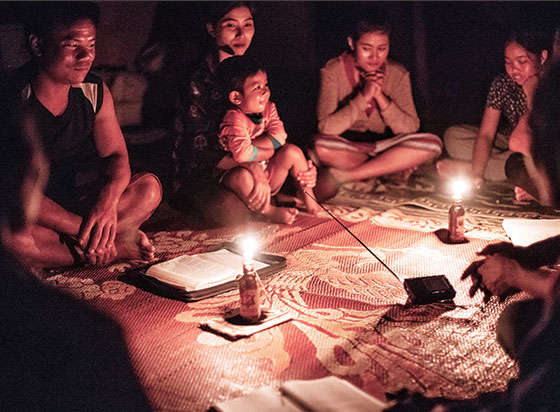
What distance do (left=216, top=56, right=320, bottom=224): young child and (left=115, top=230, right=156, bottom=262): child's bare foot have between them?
26.0 inches

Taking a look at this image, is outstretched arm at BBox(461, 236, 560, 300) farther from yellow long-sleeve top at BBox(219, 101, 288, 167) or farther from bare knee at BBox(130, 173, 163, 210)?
bare knee at BBox(130, 173, 163, 210)

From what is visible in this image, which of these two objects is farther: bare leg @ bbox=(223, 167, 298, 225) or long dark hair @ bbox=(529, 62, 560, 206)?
bare leg @ bbox=(223, 167, 298, 225)

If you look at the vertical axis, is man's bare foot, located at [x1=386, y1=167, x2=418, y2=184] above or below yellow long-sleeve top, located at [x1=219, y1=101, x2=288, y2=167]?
below

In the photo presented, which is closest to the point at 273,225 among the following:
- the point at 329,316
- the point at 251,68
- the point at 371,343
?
the point at 251,68

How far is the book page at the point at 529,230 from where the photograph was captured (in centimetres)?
290

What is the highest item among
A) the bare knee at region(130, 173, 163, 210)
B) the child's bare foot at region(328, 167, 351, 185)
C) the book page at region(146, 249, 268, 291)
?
the bare knee at region(130, 173, 163, 210)

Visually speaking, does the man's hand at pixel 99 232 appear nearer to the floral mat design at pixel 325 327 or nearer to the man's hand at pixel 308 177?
the floral mat design at pixel 325 327

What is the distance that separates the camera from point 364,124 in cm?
438

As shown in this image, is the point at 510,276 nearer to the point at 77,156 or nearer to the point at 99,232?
the point at 99,232

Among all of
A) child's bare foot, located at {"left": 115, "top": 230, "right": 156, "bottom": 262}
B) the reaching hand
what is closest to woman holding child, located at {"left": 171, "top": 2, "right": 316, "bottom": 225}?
child's bare foot, located at {"left": 115, "top": 230, "right": 156, "bottom": 262}

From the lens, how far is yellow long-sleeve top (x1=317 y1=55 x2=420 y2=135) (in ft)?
13.7

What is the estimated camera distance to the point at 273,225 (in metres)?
3.64

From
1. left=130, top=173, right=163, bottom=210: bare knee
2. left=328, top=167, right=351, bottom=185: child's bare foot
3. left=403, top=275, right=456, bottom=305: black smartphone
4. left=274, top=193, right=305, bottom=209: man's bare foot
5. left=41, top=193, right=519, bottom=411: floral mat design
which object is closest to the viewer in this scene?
left=41, top=193, right=519, bottom=411: floral mat design

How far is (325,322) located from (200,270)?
0.62 meters
